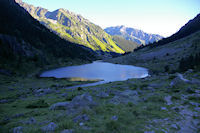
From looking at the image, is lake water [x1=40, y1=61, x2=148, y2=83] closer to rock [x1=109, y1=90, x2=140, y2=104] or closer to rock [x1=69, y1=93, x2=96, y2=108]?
rock [x1=109, y1=90, x2=140, y2=104]

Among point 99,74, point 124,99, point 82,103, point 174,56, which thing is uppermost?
point 174,56

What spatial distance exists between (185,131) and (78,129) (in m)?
7.91

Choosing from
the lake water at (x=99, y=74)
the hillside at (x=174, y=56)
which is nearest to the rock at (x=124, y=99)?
the lake water at (x=99, y=74)

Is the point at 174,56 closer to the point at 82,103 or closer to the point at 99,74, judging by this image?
the point at 99,74

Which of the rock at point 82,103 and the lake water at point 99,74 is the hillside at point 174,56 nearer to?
the lake water at point 99,74

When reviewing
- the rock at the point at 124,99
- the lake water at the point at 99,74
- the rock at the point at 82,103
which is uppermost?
the lake water at the point at 99,74

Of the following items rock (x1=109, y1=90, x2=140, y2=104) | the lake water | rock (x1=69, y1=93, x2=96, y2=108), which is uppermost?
the lake water

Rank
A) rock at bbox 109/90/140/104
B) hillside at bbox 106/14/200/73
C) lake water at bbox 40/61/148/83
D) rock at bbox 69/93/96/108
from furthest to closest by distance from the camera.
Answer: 1. hillside at bbox 106/14/200/73
2. lake water at bbox 40/61/148/83
3. rock at bbox 109/90/140/104
4. rock at bbox 69/93/96/108

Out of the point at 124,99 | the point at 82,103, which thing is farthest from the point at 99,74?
the point at 82,103

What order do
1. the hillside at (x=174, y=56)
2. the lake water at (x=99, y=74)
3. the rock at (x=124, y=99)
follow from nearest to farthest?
the rock at (x=124, y=99)
the lake water at (x=99, y=74)
the hillside at (x=174, y=56)

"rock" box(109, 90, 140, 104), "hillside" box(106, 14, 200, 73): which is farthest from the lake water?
"rock" box(109, 90, 140, 104)

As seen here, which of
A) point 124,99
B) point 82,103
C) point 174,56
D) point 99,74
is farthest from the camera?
point 174,56

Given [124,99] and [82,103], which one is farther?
[124,99]

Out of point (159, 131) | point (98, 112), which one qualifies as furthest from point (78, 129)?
point (159, 131)
